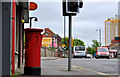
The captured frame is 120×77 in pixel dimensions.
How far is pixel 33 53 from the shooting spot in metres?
10.3

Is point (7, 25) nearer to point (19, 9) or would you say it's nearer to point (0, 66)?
point (0, 66)

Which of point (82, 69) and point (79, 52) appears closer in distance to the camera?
point (82, 69)

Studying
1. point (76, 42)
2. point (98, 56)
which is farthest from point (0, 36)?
point (76, 42)

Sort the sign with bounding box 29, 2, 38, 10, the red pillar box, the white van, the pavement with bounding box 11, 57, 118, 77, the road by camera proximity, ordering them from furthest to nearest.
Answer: the white van → the sign with bounding box 29, 2, 38, 10 → the road → the pavement with bounding box 11, 57, 118, 77 → the red pillar box

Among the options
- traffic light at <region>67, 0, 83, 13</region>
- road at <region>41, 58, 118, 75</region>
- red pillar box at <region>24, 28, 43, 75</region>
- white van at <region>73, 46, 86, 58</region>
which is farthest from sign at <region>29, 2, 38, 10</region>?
white van at <region>73, 46, 86, 58</region>

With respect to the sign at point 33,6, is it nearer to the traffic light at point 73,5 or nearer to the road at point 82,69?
the road at point 82,69

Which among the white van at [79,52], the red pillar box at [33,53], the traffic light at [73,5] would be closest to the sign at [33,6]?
the traffic light at [73,5]

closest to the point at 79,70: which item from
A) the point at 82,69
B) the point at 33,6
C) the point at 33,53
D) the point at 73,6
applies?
the point at 82,69

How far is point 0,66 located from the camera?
328 inches

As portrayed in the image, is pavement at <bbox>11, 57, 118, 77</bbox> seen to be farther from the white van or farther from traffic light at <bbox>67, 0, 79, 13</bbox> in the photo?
the white van

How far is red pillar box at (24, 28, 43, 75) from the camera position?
33.9ft

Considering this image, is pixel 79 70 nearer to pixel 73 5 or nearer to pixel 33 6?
pixel 73 5

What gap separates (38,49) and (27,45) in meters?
0.40

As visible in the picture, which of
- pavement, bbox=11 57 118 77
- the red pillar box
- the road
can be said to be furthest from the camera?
the road
